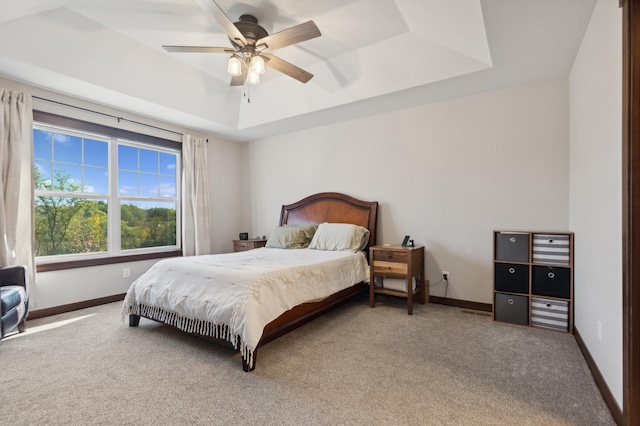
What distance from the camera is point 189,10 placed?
2.68 m

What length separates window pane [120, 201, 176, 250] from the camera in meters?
4.24

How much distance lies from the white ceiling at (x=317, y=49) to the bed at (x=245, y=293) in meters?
2.07

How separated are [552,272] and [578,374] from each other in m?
1.07

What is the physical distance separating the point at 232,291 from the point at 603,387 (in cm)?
244

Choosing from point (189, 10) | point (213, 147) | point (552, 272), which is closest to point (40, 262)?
point (213, 147)

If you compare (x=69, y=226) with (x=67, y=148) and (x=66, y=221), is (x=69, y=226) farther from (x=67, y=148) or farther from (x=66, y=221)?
(x=67, y=148)

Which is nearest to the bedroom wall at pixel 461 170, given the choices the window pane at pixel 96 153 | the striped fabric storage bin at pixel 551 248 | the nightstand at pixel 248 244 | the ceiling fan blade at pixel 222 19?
the striped fabric storage bin at pixel 551 248

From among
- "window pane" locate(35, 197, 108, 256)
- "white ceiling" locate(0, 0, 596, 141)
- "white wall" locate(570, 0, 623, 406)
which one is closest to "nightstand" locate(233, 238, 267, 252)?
"window pane" locate(35, 197, 108, 256)

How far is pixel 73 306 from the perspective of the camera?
3.60 metres

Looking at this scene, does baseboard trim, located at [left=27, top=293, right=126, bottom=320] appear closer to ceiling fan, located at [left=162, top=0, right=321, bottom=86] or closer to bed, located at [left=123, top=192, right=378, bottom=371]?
bed, located at [left=123, top=192, right=378, bottom=371]

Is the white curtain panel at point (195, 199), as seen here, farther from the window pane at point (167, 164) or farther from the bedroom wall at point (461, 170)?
the bedroom wall at point (461, 170)

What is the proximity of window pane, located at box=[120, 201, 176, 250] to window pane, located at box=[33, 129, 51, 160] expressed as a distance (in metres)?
0.98

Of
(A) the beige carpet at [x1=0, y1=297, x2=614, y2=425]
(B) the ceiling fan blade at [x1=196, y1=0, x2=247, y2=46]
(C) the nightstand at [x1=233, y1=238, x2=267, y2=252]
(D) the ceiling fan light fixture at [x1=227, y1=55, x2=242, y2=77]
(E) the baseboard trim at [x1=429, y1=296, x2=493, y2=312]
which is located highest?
(B) the ceiling fan blade at [x1=196, y1=0, x2=247, y2=46]

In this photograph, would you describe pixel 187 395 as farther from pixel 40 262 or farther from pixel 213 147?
pixel 213 147
